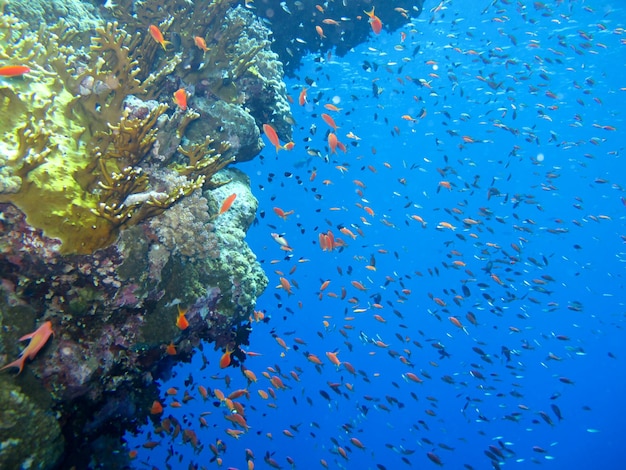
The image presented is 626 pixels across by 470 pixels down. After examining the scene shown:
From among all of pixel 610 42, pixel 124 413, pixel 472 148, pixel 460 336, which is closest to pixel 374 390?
pixel 460 336

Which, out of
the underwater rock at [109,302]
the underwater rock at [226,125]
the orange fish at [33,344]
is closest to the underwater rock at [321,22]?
the underwater rock at [226,125]

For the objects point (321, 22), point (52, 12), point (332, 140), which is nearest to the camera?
point (52, 12)

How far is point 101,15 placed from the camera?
9508 mm

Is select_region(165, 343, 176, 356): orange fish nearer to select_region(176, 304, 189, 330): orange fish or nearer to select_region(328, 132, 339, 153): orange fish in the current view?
select_region(176, 304, 189, 330): orange fish

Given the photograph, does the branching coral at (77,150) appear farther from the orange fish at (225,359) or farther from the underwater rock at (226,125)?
the orange fish at (225,359)

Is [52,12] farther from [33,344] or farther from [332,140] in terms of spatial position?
[33,344]

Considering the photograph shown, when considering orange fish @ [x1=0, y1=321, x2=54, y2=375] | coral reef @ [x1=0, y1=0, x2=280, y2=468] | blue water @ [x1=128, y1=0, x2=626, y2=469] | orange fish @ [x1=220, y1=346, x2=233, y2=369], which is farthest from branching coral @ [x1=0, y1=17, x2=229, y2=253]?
blue water @ [x1=128, y1=0, x2=626, y2=469]

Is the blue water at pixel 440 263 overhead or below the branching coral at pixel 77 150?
below

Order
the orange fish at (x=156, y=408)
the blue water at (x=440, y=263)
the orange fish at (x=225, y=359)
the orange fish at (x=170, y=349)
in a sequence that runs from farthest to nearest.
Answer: the blue water at (x=440, y=263), the orange fish at (x=156, y=408), the orange fish at (x=225, y=359), the orange fish at (x=170, y=349)

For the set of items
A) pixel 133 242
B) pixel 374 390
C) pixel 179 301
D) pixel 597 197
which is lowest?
pixel 374 390

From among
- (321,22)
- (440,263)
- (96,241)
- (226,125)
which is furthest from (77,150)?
(440,263)

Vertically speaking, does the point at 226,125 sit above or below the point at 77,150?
below

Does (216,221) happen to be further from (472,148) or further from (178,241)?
(472,148)

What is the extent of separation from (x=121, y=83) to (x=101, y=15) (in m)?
6.07
